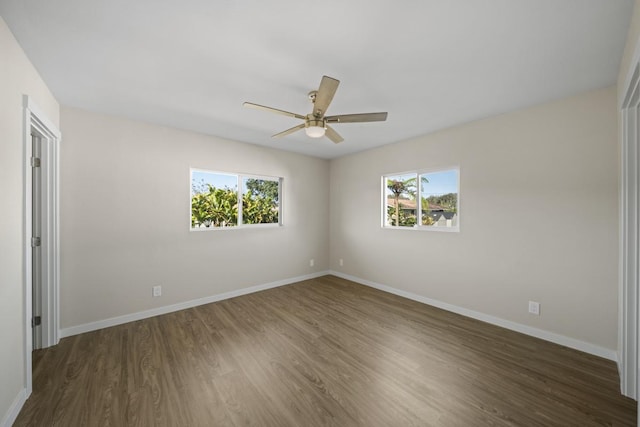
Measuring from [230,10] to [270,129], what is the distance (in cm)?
194

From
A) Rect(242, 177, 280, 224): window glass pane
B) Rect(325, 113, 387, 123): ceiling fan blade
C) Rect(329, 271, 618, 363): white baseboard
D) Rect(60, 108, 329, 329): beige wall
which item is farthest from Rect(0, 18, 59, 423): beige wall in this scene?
Rect(329, 271, 618, 363): white baseboard

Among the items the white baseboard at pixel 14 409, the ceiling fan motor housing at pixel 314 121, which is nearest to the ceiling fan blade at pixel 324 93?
the ceiling fan motor housing at pixel 314 121

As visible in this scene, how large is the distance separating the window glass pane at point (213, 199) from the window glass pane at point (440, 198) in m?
2.87

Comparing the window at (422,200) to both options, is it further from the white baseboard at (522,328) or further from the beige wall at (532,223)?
the white baseboard at (522,328)

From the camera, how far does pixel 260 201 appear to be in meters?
4.26

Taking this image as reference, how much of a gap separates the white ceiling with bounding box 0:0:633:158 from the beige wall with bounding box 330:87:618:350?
345 millimetres

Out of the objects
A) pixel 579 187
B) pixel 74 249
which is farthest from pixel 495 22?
pixel 74 249

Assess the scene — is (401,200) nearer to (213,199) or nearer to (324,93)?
(324,93)

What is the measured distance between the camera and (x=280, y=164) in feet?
14.4

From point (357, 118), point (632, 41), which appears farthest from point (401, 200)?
point (632, 41)

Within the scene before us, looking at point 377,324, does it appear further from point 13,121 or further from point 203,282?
point 13,121

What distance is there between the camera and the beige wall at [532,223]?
226cm

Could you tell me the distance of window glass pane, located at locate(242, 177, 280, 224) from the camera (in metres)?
4.08

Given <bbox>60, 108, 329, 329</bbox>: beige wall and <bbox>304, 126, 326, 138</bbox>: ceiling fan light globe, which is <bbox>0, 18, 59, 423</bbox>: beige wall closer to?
<bbox>60, 108, 329, 329</bbox>: beige wall
